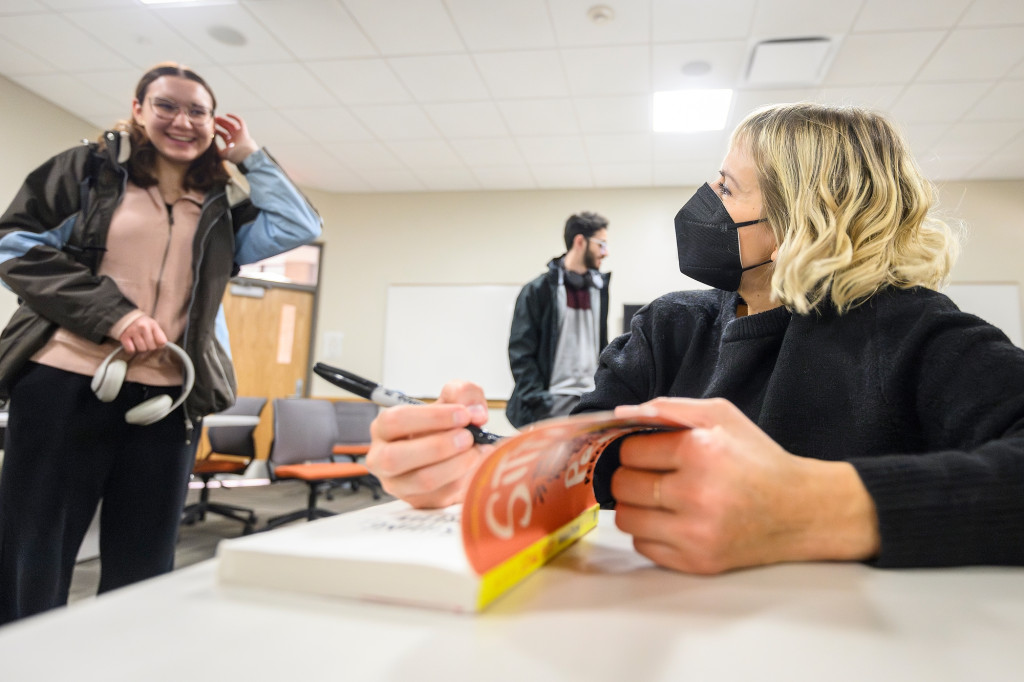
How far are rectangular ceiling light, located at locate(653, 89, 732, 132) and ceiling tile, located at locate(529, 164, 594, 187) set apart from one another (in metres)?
0.89

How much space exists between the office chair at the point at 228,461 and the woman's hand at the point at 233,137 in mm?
2091

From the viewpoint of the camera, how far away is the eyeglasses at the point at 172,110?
4.39 feet

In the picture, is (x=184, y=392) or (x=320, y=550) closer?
(x=320, y=550)

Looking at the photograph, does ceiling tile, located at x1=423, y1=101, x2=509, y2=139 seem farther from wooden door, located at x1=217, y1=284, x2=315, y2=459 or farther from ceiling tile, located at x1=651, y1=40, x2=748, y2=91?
wooden door, located at x1=217, y1=284, x2=315, y2=459

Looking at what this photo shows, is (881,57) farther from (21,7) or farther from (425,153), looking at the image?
(21,7)

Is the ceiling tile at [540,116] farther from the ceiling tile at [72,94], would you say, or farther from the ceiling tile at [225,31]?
the ceiling tile at [72,94]

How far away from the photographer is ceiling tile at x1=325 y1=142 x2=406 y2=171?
15.4 feet

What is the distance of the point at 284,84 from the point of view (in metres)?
3.83

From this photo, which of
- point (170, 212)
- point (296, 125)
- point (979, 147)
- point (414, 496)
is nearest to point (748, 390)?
point (414, 496)

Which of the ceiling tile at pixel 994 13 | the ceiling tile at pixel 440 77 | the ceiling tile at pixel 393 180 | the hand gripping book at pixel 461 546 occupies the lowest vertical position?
the hand gripping book at pixel 461 546

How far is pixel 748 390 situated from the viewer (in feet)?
2.74

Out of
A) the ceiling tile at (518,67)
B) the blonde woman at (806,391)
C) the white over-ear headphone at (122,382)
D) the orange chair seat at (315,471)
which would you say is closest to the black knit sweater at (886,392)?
the blonde woman at (806,391)

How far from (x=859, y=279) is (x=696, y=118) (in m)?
3.71

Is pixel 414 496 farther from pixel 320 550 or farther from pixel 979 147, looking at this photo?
pixel 979 147
